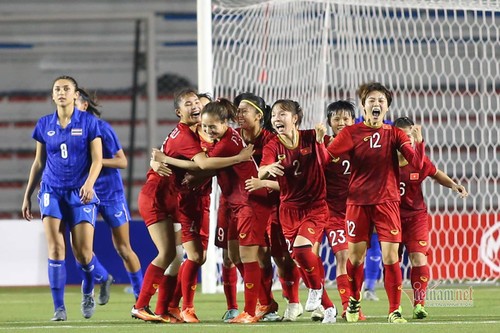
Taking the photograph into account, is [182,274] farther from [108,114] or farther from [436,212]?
[108,114]

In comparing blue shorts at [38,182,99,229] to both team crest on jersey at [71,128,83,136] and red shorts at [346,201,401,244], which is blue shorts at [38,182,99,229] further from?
red shorts at [346,201,401,244]

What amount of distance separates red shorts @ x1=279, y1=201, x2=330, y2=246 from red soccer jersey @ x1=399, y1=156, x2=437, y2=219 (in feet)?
2.46

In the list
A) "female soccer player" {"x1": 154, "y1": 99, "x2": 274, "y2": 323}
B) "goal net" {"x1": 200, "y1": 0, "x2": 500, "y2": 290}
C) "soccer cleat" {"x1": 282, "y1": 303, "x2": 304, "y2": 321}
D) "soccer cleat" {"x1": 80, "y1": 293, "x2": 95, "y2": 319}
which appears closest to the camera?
"female soccer player" {"x1": 154, "y1": 99, "x2": 274, "y2": 323}

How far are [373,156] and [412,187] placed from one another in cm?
92

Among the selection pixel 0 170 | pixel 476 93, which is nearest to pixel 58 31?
pixel 0 170

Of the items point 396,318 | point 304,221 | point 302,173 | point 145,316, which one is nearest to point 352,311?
point 396,318

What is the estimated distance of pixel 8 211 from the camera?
15594 mm

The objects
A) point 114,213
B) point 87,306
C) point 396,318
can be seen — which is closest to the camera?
point 396,318

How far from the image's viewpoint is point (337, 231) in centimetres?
827

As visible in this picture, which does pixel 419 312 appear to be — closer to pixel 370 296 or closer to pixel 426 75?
pixel 370 296

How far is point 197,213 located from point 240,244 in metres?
0.41

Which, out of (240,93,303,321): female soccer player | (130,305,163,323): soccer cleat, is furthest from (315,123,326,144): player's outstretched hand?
(130,305,163,323): soccer cleat

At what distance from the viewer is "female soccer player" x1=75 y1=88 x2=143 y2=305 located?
923cm

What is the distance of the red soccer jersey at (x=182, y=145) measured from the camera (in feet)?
24.2
